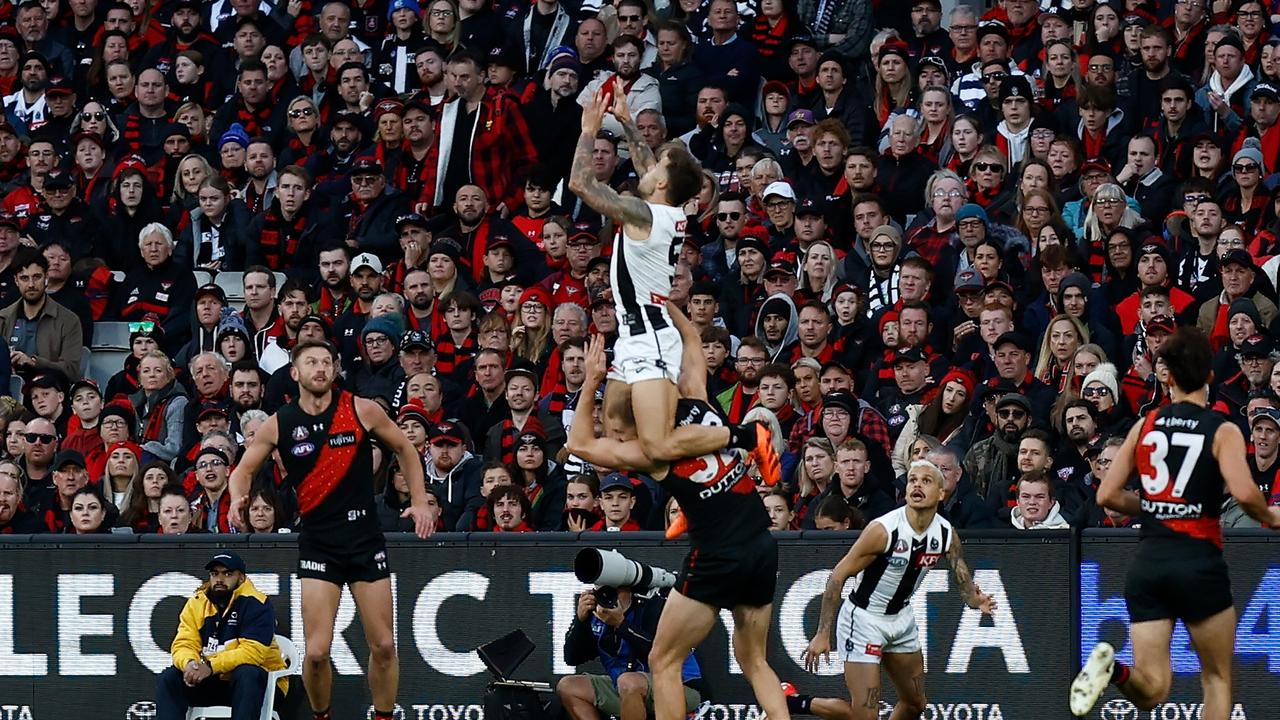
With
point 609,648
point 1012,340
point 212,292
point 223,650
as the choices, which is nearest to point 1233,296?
point 1012,340

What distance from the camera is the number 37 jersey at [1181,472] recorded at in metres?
11.6

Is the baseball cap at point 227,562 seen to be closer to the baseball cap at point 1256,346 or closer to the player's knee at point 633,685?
the player's knee at point 633,685

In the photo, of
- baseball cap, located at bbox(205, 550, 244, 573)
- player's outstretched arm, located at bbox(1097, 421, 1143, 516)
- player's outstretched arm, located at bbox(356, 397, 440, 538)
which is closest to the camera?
player's outstretched arm, located at bbox(1097, 421, 1143, 516)

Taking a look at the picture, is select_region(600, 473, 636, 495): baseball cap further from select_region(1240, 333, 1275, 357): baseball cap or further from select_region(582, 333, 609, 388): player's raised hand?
select_region(1240, 333, 1275, 357): baseball cap

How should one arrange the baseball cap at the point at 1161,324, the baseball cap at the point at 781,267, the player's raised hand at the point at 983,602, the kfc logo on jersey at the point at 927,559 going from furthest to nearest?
the baseball cap at the point at 781,267
the baseball cap at the point at 1161,324
the kfc logo on jersey at the point at 927,559
the player's raised hand at the point at 983,602

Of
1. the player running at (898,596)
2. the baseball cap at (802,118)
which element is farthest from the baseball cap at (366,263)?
the player running at (898,596)

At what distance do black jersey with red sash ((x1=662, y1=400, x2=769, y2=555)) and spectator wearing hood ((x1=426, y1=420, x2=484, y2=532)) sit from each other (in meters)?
4.68

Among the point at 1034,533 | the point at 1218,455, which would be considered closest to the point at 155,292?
the point at 1034,533

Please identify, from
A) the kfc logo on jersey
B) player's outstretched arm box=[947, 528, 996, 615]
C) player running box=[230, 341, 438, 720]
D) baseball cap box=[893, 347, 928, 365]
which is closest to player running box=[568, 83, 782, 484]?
the kfc logo on jersey

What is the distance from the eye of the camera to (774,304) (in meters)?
18.3

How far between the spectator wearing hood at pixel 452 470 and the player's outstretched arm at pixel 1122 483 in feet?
19.9

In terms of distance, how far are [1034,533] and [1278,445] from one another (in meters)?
2.07

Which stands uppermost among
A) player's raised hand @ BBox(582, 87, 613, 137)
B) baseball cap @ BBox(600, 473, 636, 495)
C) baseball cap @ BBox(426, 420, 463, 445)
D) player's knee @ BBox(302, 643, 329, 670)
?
player's raised hand @ BBox(582, 87, 613, 137)

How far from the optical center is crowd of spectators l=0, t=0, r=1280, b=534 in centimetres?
1666
